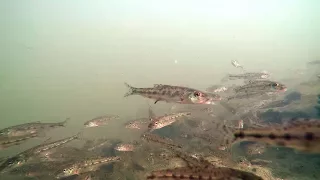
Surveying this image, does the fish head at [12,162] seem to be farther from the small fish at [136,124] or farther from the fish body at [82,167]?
the small fish at [136,124]

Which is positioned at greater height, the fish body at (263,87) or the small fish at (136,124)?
the fish body at (263,87)

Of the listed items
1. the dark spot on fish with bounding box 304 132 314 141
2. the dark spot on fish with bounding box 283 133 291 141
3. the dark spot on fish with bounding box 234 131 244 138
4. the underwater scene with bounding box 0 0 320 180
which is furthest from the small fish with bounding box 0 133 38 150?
the dark spot on fish with bounding box 304 132 314 141

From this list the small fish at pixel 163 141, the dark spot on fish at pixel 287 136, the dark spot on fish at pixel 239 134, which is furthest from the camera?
the small fish at pixel 163 141

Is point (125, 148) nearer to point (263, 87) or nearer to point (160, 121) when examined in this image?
point (160, 121)

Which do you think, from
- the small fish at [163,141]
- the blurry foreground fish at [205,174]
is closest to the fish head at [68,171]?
the small fish at [163,141]

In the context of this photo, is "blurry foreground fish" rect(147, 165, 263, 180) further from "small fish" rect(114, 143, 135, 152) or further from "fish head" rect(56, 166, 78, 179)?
"small fish" rect(114, 143, 135, 152)

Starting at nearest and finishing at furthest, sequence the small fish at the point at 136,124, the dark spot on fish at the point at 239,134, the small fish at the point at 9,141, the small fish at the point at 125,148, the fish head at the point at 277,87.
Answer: the dark spot on fish at the point at 239,134 < the small fish at the point at 9,141 < the small fish at the point at 125,148 < the fish head at the point at 277,87 < the small fish at the point at 136,124

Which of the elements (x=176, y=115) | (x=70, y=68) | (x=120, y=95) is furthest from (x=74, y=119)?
(x=70, y=68)
